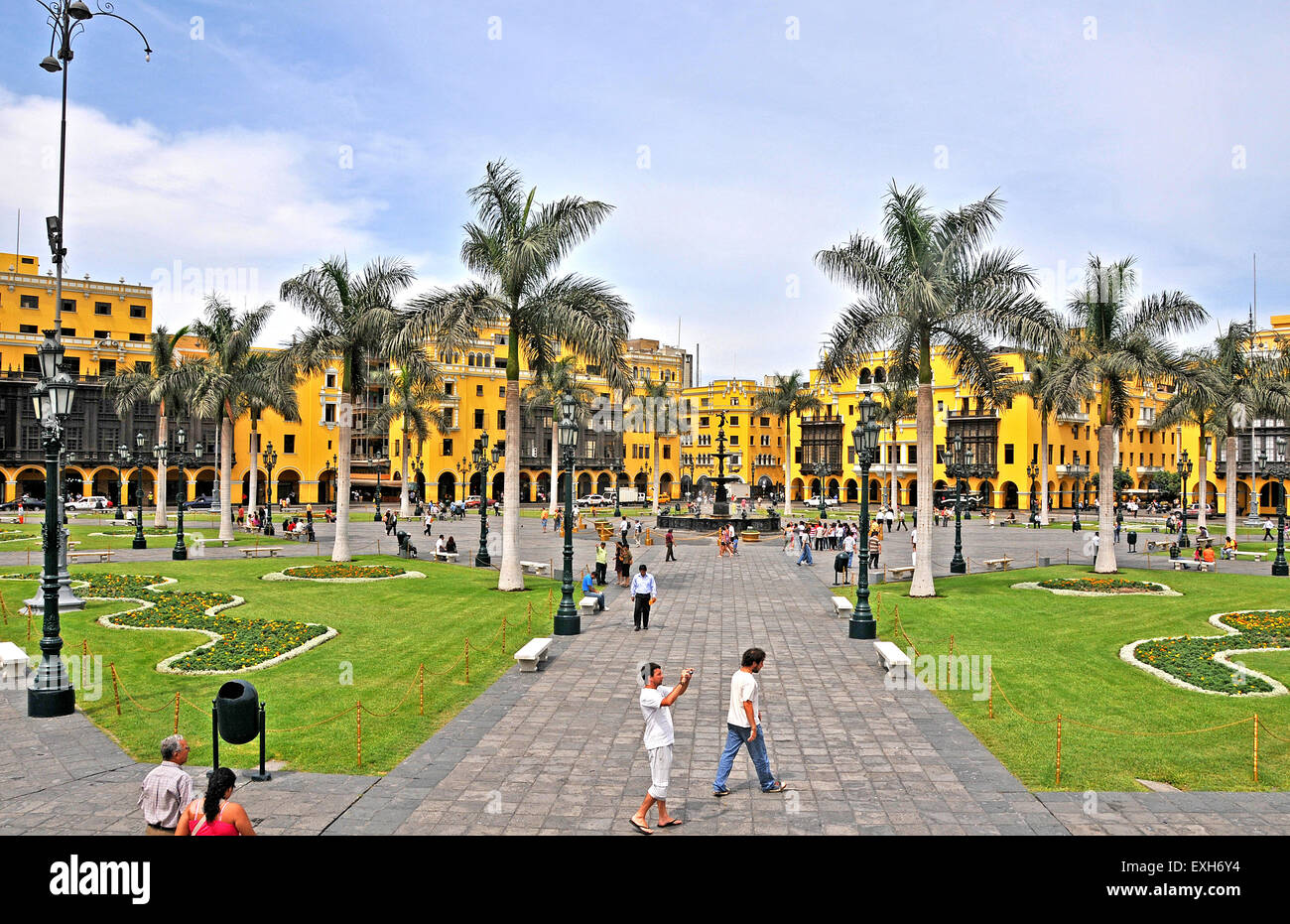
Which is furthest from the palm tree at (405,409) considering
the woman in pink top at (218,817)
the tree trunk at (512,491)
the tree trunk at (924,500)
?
the woman in pink top at (218,817)

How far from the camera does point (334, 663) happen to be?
50.9 feet

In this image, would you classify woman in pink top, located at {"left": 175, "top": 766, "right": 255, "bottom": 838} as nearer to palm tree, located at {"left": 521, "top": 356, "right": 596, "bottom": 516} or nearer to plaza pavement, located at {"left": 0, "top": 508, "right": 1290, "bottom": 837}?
plaza pavement, located at {"left": 0, "top": 508, "right": 1290, "bottom": 837}

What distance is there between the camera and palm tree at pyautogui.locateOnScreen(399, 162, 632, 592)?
78.0 feet

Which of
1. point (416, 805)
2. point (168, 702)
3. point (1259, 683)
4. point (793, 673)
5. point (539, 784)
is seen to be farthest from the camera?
point (793, 673)

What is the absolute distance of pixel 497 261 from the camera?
2392cm

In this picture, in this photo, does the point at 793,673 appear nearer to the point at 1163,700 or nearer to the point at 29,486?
the point at 1163,700

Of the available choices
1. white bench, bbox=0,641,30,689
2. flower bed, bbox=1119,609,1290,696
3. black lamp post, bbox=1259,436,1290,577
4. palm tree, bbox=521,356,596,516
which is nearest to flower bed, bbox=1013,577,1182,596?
flower bed, bbox=1119,609,1290,696

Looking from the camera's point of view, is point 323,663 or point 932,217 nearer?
point 323,663

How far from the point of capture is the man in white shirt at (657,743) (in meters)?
8.13

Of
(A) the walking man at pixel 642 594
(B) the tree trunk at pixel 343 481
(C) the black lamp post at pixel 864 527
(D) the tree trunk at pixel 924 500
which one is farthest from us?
(B) the tree trunk at pixel 343 481

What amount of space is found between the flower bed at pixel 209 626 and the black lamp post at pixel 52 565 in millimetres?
2381

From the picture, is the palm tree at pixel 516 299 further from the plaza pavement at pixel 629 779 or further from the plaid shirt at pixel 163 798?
the plaid shirt at pixel 163 798
